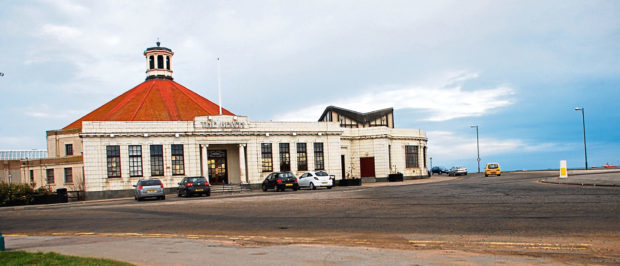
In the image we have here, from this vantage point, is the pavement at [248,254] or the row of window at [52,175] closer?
the pavement at [248,254]

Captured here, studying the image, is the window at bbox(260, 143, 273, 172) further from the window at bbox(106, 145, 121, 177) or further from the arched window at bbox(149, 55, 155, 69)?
the arched window at bbox(149, 55, 155, 69)

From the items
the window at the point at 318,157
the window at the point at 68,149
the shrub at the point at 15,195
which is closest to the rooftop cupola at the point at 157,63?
the window at the point at 68,149

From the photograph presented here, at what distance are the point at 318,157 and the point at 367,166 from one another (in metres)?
7.77

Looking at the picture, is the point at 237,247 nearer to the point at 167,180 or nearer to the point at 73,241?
the point at 73,241

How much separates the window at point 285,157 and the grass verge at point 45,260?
37.8m

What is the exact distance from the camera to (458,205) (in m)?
17.3

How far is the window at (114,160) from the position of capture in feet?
135

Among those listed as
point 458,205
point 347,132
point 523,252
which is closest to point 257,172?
point 347,132

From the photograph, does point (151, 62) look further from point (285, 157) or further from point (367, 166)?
point (367, 166)

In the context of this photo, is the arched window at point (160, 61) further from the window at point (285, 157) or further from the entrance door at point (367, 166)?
the entrance door at point (367, 166)

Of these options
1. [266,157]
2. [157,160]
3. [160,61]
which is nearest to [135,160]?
[157,160]

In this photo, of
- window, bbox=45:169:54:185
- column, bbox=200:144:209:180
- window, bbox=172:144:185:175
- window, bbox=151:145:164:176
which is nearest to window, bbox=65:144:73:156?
window, bbox=45:169:54:185

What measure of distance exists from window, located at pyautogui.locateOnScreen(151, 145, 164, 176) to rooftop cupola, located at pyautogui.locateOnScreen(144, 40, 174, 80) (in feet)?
82.6

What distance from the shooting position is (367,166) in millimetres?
54719
